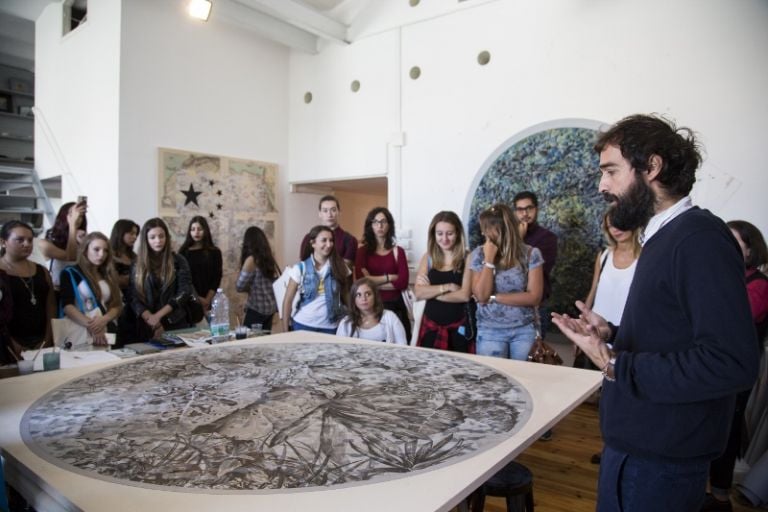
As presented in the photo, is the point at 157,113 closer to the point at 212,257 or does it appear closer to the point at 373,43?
the point at 212,257

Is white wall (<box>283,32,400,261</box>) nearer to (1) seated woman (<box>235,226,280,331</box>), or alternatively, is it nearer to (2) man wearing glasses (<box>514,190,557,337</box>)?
(1) seated woman (<box>235,226,280,331</box>)

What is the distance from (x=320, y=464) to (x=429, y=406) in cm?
45

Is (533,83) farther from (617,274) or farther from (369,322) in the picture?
(369,322)

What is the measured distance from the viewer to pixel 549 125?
4.14 meters

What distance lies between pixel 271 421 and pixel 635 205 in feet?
3.35

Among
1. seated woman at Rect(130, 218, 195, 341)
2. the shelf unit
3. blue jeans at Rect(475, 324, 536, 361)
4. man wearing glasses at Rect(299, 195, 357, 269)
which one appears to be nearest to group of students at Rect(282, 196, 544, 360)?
blue jeans at Rect(475, 324, 536, 361)

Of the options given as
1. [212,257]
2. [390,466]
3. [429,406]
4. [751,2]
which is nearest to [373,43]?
[212,257]

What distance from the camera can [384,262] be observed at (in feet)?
11.3

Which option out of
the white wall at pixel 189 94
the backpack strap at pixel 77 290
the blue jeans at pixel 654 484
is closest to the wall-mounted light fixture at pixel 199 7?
the white wall at pixel 189 94

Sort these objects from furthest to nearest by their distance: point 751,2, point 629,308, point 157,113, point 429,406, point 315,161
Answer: point 315,161
point 157,113
point 751,2
point 429,406
point 629,308

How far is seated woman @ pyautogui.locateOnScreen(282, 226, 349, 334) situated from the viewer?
302cm

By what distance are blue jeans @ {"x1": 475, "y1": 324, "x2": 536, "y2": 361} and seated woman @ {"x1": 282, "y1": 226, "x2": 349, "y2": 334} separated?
86 centimetres

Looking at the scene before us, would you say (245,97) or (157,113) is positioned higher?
(245,97)

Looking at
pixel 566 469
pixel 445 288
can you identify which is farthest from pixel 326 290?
pixel 566 469
